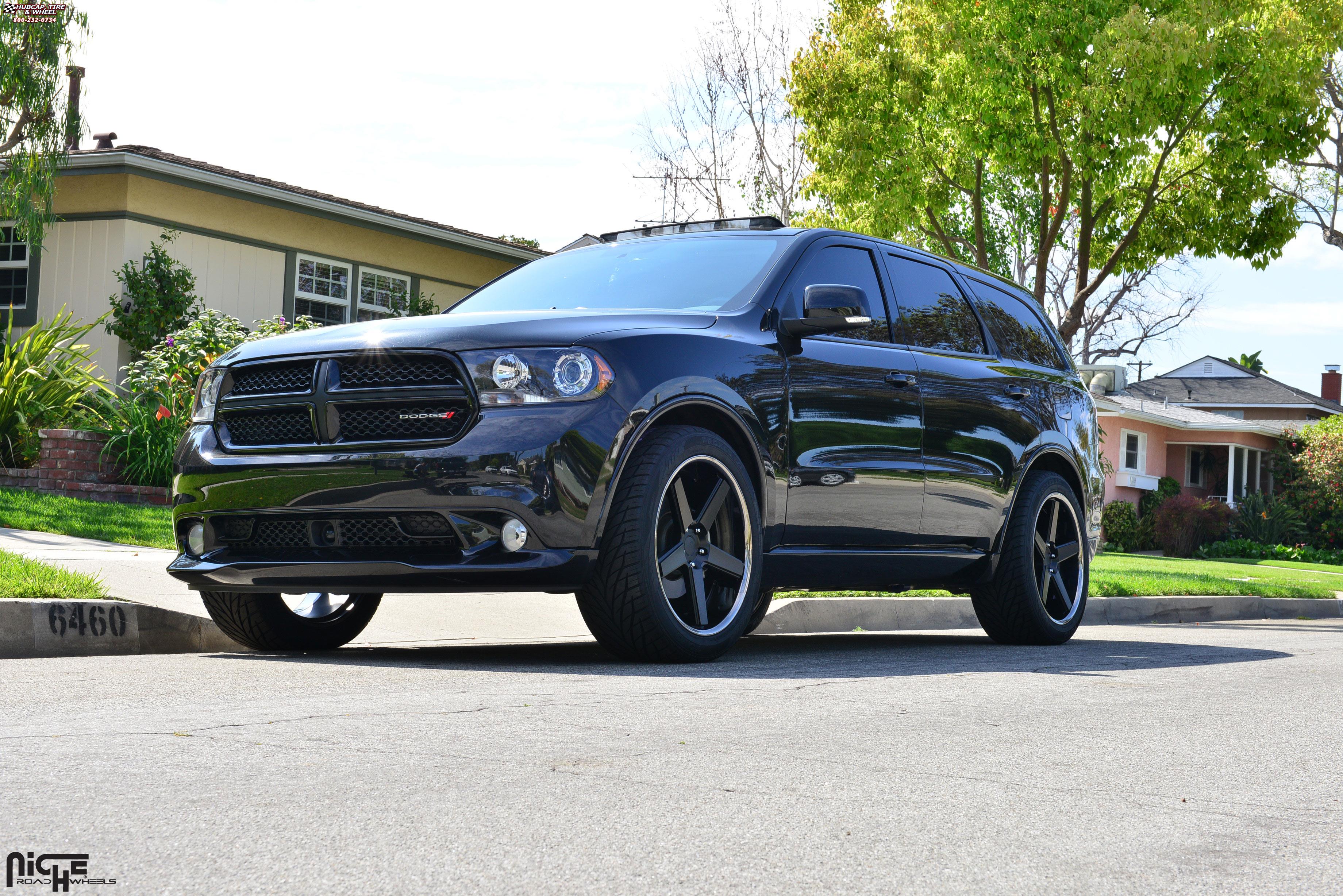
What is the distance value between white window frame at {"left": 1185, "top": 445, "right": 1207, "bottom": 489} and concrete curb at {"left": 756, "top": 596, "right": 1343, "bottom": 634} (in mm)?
26992

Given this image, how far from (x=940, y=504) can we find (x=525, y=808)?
14.5ft

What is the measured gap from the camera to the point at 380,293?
21484 millimetres

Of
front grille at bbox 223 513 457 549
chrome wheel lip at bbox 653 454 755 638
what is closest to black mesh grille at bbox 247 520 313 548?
front grille at bbox 223 513 457 549

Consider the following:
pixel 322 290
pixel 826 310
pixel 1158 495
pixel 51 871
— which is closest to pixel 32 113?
pixel 322 290

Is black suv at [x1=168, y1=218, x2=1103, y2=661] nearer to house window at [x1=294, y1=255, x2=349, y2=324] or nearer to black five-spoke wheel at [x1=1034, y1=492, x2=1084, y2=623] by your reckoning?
black five-spoke wheel at [x1=1034, y1=492, x2=1084, y2=623]

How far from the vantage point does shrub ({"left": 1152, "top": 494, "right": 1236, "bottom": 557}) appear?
32.4 meters

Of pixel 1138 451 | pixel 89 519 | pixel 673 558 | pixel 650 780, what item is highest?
pixel 1138 451

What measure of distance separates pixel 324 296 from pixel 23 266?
3.77 m

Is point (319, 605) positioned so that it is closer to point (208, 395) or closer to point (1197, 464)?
point (208, 395)

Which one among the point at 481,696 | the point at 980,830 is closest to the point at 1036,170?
the point at 481,696

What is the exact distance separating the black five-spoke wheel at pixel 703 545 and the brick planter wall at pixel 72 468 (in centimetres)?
928

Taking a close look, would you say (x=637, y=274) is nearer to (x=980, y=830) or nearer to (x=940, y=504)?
(x=940, y=504)

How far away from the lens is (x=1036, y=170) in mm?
17406

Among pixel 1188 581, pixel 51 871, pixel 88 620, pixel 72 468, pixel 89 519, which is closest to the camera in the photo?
pixel 51 871
